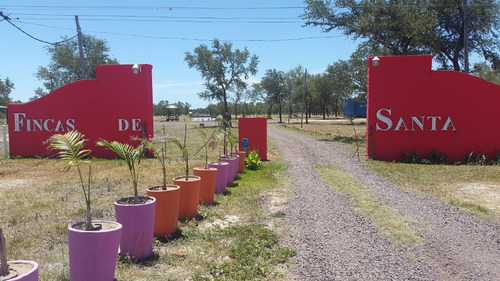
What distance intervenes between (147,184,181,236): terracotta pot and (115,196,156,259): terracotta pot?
1.84 feet

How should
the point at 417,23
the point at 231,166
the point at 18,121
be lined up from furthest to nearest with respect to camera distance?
the point at 417,23
the point at 18,121
the point at 231,166

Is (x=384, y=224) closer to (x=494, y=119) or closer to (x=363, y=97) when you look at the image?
(x=494, y=119)

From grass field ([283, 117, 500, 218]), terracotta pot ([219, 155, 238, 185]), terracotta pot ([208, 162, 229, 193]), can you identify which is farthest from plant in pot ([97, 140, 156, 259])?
grass field ([283, 117, 500, 218])

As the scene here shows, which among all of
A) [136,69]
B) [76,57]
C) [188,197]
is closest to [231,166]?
[188,197]

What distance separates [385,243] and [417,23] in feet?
64.9

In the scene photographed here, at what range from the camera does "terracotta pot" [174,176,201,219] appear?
5.52 meters

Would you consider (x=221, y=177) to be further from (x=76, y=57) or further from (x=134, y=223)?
(x=76, y=57)

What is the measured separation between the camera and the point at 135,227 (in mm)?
3896

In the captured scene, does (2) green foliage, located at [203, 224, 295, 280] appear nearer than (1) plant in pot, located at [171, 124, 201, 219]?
Yes

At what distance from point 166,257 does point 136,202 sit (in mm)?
700

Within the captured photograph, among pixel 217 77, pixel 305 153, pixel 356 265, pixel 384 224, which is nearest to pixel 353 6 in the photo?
pixel 305 153

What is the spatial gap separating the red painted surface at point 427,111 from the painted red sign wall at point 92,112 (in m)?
8.40

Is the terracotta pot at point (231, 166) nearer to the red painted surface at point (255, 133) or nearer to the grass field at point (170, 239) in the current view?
the grass field at point (170, 239)

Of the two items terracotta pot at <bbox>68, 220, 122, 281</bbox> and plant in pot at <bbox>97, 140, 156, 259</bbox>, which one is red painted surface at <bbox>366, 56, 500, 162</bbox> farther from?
terracotta pot at <bbox>68, 220, 122, 281</bbox>
